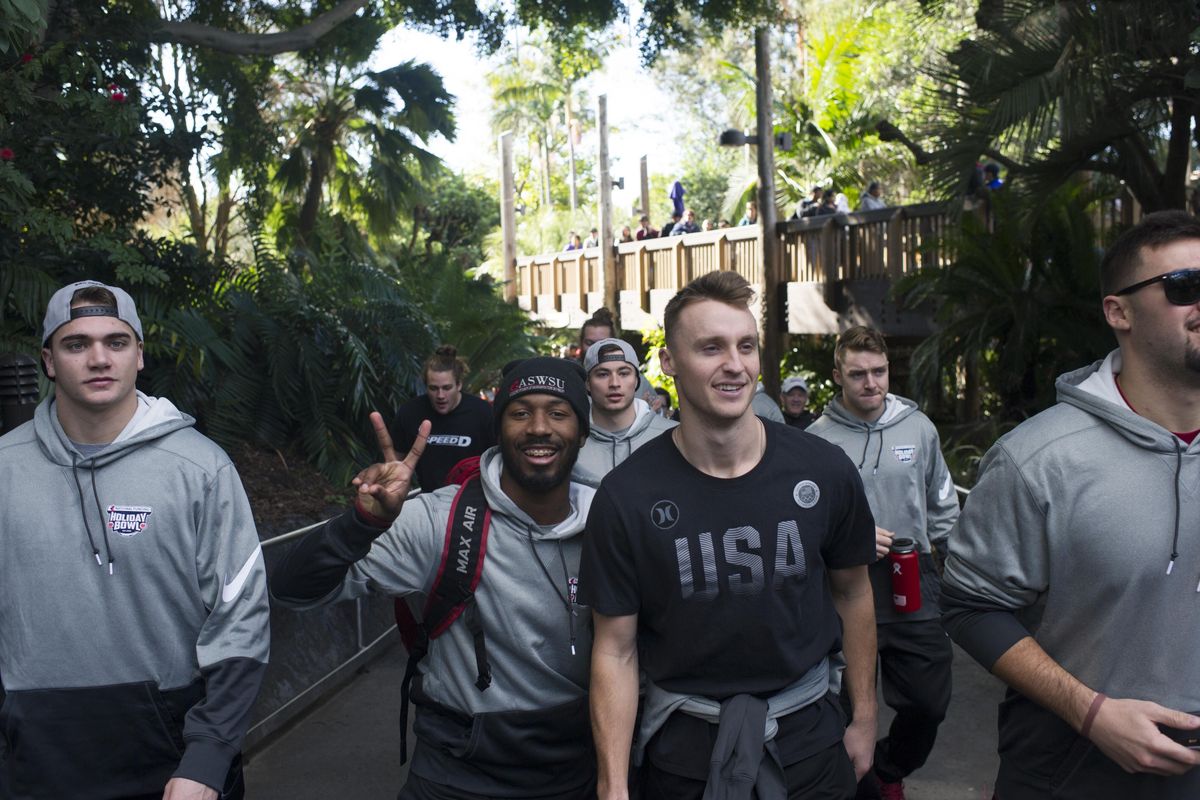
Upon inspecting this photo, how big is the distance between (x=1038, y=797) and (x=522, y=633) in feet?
4.88

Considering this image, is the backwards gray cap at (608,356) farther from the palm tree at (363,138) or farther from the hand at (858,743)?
the palm tree at (363,138)

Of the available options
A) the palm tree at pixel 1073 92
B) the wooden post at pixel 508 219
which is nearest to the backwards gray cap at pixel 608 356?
the palm tree at pixel 1073 92

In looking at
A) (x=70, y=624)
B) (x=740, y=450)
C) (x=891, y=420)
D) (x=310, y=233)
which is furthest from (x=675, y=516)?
(x=310, y=233)

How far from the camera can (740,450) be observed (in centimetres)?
340

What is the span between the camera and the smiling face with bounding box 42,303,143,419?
11.2 feet

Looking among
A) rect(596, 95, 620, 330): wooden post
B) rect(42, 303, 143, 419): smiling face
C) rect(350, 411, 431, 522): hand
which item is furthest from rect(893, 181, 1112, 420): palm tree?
rect(596, 95, 620, 330): wooden post

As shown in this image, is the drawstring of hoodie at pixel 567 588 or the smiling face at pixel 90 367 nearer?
the smiling face at pixel 90 367

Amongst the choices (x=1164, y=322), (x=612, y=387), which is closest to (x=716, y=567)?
(x=1164, y=322)

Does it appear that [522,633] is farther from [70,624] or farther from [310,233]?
[310,233]

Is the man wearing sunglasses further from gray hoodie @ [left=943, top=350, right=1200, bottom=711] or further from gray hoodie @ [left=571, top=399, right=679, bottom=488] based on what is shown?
gray hoodie @ [left=571, top=399, right=679, bottom=488]

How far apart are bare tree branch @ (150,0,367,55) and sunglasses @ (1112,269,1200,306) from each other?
9725mm

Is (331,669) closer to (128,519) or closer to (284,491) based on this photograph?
(284,491)

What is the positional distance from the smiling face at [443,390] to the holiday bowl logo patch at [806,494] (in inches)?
184

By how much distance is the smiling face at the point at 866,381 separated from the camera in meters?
6.19
